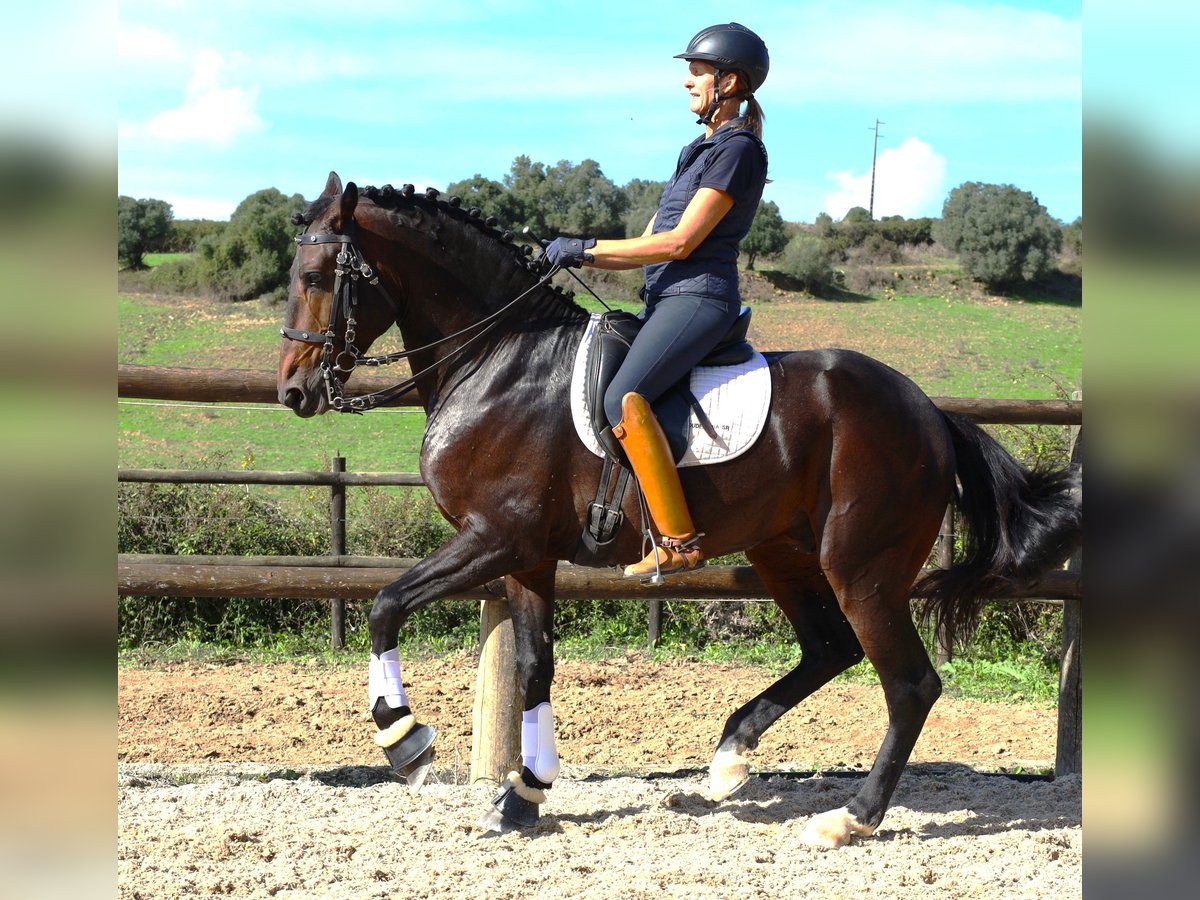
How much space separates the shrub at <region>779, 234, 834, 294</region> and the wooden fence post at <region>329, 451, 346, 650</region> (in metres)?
26.6

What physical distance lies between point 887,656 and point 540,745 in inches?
55.1

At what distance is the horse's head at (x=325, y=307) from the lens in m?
4.01

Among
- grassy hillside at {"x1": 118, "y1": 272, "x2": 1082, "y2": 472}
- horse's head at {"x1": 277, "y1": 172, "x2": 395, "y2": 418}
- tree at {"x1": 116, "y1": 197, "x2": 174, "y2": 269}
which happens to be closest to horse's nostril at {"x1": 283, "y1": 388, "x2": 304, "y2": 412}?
horse's head at {"x1": 277, "y1": 172, "x2": 395, "y2": 418}

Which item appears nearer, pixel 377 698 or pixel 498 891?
pixel 498 891

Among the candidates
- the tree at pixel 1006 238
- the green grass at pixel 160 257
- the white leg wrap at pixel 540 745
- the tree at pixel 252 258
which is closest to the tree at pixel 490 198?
the tree at pixel 252 258

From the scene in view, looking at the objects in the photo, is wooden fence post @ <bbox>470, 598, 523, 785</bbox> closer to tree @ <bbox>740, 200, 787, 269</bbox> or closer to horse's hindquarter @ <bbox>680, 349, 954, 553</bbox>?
horse's hindquarter @ <bbox>680, 349, 954, 553</bbox>

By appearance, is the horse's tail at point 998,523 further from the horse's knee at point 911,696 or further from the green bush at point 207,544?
the green bush at point 207,544

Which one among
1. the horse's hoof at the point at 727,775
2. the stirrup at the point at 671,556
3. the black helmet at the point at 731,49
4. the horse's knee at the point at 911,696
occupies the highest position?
the black helmet at the point at 731,49

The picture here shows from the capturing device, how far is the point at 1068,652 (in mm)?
5387

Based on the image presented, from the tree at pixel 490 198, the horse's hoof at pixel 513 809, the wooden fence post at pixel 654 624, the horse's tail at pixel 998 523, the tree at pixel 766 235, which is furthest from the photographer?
the tree at pixel 766 235

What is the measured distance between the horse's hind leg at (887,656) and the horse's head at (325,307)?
200cm
